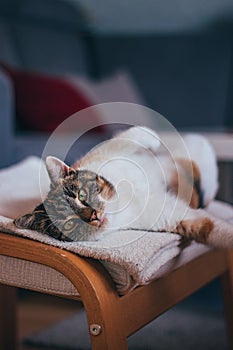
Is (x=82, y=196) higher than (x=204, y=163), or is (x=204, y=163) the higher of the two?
(x=82, y=196)

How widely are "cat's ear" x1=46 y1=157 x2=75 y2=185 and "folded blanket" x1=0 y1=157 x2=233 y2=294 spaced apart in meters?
0.04

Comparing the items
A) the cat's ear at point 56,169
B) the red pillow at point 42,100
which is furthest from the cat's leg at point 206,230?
the red pillow at point 42,100

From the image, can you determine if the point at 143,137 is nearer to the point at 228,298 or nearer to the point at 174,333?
the point at 228,298

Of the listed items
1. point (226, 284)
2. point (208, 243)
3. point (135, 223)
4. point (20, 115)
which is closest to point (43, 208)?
point (135, 223)

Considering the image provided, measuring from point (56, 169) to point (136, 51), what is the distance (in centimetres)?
198

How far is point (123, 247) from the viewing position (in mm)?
999

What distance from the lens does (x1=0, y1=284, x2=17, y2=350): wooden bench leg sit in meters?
1.42

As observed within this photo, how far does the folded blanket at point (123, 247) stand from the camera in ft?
3.19

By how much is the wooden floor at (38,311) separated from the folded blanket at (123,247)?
618 mm

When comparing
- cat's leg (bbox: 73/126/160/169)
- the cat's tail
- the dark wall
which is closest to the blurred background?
the dark wall

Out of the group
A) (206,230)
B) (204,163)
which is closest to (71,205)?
(206,230)

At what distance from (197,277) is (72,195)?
1.33 feet

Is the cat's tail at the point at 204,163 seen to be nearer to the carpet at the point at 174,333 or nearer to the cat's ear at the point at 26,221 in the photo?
the carpet at the point at 174,333

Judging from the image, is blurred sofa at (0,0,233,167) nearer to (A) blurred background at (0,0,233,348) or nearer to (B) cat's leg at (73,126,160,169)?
(A) blurred background at (0,0,233,348)
